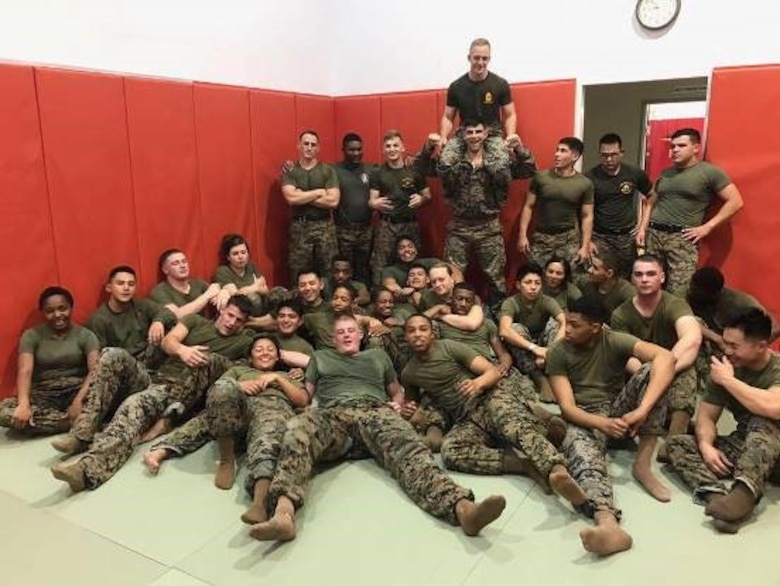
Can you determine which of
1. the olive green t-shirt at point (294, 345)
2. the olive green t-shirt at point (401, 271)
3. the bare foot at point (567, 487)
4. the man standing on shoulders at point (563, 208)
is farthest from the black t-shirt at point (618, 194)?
the bare foot at point (567, 487)

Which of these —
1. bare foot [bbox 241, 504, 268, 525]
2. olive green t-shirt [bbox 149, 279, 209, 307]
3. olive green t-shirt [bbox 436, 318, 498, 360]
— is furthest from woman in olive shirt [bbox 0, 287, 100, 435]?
olive green t-shirt [bbox 436, 318, 498, 360]

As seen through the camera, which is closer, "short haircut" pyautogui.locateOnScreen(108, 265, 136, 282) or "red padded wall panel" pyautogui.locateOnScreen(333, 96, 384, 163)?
"short haircut" pyautogui.locateOnScreen(108, 265, 136, 282)

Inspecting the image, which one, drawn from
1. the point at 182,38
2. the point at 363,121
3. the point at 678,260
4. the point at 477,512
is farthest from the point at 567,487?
the point at 363,121

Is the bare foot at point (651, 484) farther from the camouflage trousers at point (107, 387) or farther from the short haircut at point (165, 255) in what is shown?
the short haircut at point (165, 255)

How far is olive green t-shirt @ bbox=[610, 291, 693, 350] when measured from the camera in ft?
12.7

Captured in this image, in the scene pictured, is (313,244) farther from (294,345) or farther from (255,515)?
(255,515)

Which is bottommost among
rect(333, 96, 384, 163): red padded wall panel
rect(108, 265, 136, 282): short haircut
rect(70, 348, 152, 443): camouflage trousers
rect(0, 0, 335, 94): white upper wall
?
rect(70, 348, 152, 443): camouflage trousers

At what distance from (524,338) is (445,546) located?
6.92 ft

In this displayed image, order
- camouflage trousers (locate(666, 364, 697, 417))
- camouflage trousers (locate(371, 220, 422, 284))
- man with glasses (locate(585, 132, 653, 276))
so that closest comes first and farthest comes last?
camouflage trousers (locate(666, 364, 697, 417)) → man with glasses (locate(585, 132, 653, 276)) → camouflage trousers (locate(371, 220, 422, 284))

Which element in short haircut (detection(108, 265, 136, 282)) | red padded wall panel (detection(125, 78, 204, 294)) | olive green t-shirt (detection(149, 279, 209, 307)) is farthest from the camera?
red padded wall panel (detection(125, 78, 204, 294))

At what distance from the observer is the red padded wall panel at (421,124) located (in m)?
6.38

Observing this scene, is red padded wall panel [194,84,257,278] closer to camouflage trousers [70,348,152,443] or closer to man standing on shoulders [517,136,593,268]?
camouflage trousers [70,348,152,443]

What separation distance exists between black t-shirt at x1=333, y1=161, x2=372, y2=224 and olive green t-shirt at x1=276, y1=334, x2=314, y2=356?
1914mm

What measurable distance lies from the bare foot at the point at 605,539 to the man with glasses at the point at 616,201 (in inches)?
120
